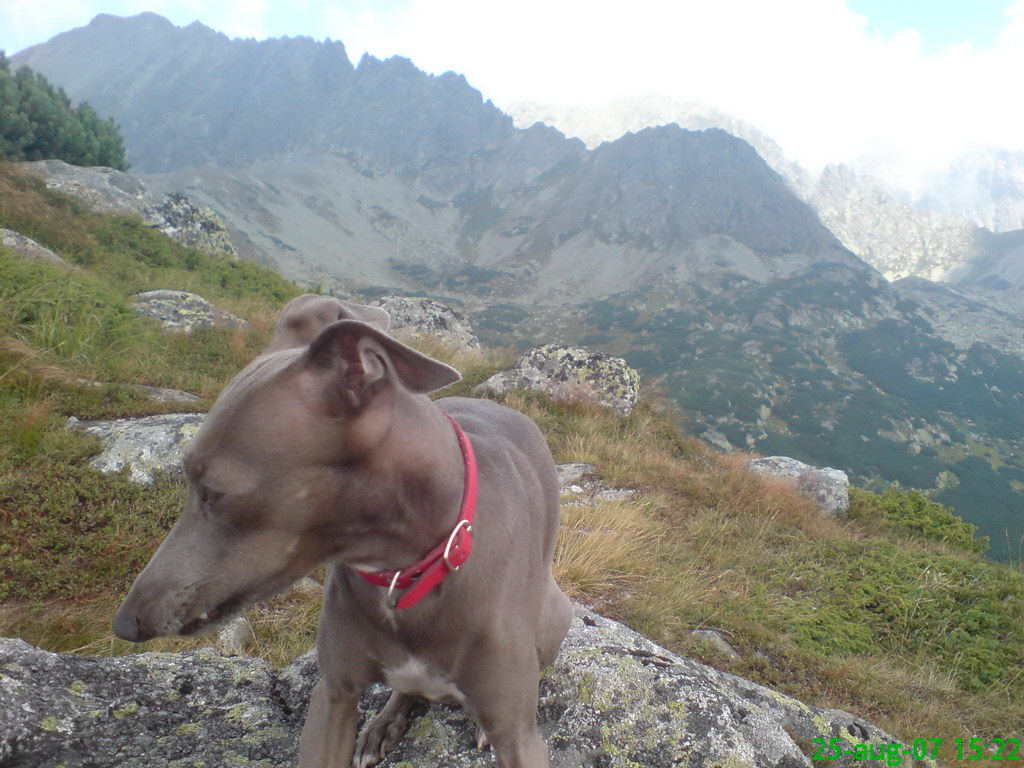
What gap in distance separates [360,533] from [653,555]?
14.0ft

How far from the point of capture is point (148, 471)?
4219 mm

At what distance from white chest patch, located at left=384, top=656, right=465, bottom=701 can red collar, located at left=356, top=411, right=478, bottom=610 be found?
279 mm

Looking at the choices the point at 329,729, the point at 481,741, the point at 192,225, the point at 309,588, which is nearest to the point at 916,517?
the point at 309,588

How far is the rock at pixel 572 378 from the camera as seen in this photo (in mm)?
9688

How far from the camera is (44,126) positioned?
14.6 m

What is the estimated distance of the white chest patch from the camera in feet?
6.05

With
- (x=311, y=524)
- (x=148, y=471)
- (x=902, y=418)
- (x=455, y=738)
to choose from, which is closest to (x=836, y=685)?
(x=455, y=738)

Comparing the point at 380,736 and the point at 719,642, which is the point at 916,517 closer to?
the point at 719,642

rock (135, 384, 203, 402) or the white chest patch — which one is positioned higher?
the white chest patch

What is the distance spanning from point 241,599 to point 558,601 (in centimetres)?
142

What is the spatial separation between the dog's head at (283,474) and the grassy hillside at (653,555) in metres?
1.97

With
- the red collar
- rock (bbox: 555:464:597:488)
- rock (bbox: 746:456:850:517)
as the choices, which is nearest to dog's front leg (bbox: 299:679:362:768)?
the red collar

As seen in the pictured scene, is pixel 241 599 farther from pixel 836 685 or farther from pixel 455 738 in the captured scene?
pixel 836 685

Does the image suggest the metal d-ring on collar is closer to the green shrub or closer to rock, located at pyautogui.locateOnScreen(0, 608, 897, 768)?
rock, located at pyautogui.locateOnScreen(0, 608, 897, 768)
